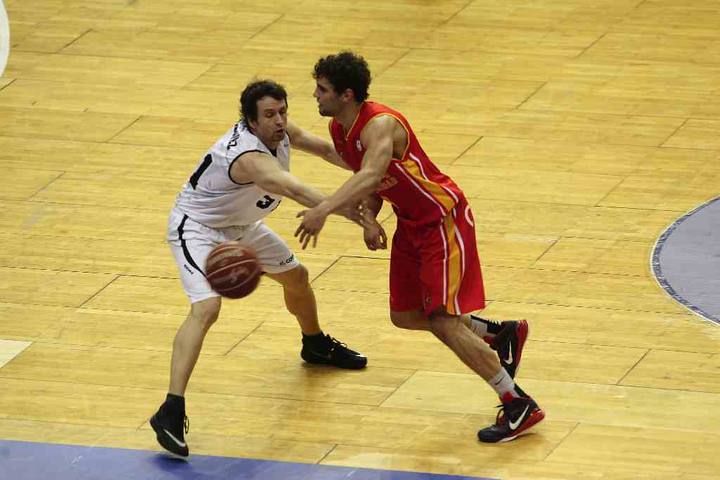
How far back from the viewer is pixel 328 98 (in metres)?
7.39

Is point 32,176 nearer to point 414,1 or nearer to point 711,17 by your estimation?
point 414,1

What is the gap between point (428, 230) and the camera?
7.57 meters

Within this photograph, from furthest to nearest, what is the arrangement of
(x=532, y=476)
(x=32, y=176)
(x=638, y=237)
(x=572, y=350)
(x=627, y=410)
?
(x=32, y=176) < (x=638, y=237) < (x=572, y=350) < (x=627, y=410) < (x=532, y=476)

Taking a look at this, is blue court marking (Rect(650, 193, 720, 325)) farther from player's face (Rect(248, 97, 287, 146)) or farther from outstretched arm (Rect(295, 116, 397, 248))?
player's face (Rect(248, 97, 287, 146))

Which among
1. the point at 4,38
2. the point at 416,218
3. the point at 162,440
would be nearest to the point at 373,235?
the point at 416,218

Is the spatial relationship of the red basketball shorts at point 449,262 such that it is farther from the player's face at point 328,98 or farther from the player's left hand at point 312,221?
the player's face at point 328,98

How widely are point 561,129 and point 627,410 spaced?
4128mm

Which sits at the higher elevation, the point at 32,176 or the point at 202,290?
the point at 202,290

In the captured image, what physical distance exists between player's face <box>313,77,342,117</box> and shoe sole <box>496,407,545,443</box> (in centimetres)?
172

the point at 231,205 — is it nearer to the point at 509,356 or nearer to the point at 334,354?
the point at 334,354

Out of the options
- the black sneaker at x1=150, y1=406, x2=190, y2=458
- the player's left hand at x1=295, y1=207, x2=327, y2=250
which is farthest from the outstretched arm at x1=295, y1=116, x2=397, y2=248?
the black sneaker at x1=150, y1=406, x2=190, y2=458

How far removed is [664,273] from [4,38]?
711 cm

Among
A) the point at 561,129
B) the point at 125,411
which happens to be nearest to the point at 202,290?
the point at 125,411

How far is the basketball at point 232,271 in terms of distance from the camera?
7.45 meters
